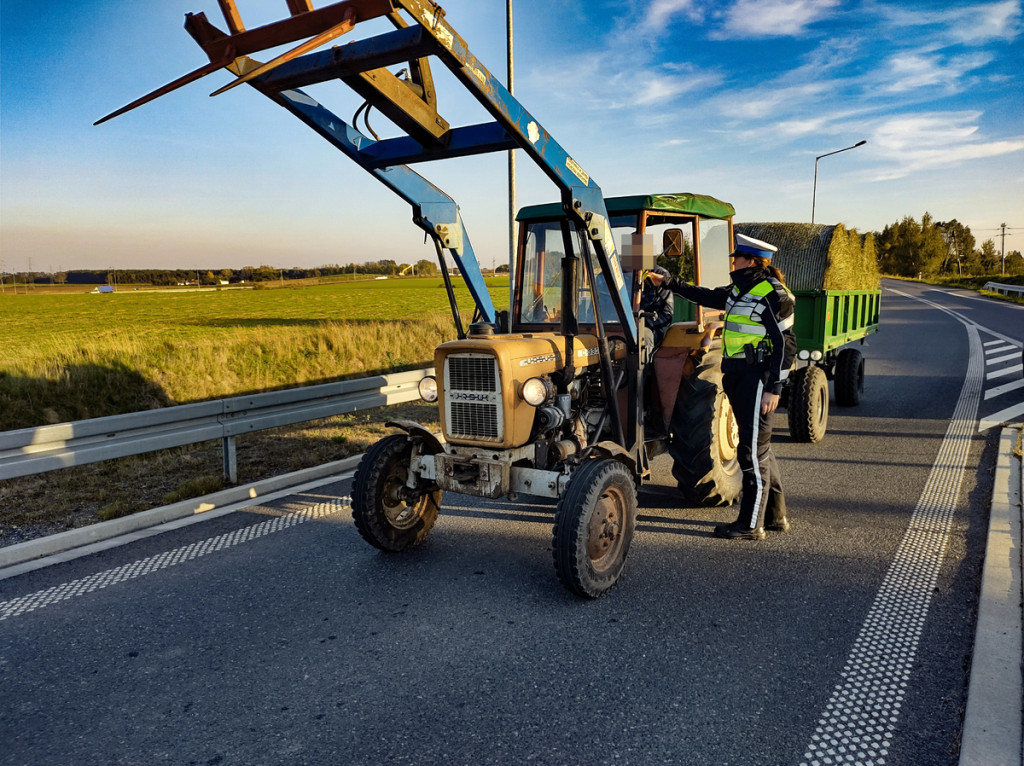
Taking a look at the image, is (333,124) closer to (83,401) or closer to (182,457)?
(182,457)

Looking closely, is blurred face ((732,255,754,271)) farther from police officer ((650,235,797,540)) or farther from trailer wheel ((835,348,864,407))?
trailer wheel ((835,348,864,407))

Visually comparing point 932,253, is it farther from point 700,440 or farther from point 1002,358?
point 700,440

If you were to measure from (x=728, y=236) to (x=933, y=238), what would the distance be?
3768 inches

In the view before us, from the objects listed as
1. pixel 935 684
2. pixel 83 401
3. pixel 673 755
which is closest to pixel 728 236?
pixel 935 684

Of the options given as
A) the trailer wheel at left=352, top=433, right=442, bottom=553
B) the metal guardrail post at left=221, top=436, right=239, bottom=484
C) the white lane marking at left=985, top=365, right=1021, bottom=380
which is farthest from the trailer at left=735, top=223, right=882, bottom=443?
the metal guardrail post at left=221, top=436, right=239, bottom=484

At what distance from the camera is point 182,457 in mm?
7043

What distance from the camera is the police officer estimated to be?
4.67 m

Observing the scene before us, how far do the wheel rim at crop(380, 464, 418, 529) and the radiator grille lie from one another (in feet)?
1.49

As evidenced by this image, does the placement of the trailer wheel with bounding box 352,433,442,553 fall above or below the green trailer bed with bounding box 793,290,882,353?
below

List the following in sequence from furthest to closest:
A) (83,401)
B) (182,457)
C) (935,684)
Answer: (83,401), (182,457), (935,684)

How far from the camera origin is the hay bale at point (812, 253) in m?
8.57

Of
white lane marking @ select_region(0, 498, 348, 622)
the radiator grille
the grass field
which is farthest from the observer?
the grass field

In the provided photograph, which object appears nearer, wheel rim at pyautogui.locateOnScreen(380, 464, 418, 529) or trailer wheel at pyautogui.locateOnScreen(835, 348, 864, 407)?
wheel rim at pyautogui.locateOnScreen(380, 464, 418, 529)

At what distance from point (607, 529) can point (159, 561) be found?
2.81m
